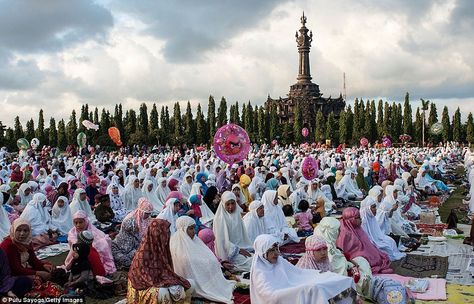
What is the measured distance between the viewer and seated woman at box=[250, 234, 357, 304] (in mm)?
4227

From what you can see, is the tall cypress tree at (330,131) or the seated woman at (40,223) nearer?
the seated woman at (40,223)

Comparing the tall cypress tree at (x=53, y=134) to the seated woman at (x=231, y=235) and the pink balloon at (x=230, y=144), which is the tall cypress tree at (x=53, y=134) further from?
the seated woman at (x=231, y=235)

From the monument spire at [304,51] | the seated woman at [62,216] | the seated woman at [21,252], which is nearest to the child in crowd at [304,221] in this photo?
the seated woman at [62,216]

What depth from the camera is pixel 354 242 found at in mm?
5910

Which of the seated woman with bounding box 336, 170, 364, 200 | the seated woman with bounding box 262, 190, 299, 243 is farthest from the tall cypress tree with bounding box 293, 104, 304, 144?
the seated woman with bounding box 262, 190, 299, 243

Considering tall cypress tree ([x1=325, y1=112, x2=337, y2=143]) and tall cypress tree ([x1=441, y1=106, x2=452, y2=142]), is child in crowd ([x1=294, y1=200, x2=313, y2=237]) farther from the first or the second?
tall cypress tree ([x1=441, y1=106, x2=452, y2=142])

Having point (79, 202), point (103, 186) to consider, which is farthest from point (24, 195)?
point (103, 186)

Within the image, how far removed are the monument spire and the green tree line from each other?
41.3 ft

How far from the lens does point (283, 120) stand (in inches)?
2226

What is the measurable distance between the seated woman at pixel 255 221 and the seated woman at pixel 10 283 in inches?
130

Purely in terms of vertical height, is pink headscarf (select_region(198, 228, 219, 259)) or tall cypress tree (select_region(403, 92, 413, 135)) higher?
tall cypress tree (select_region(403, 92, 413, 135))

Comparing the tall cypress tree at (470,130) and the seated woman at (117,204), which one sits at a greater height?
the tall cypress tree at (470,130)

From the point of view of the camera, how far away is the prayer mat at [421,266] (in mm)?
6395

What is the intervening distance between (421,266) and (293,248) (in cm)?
186
